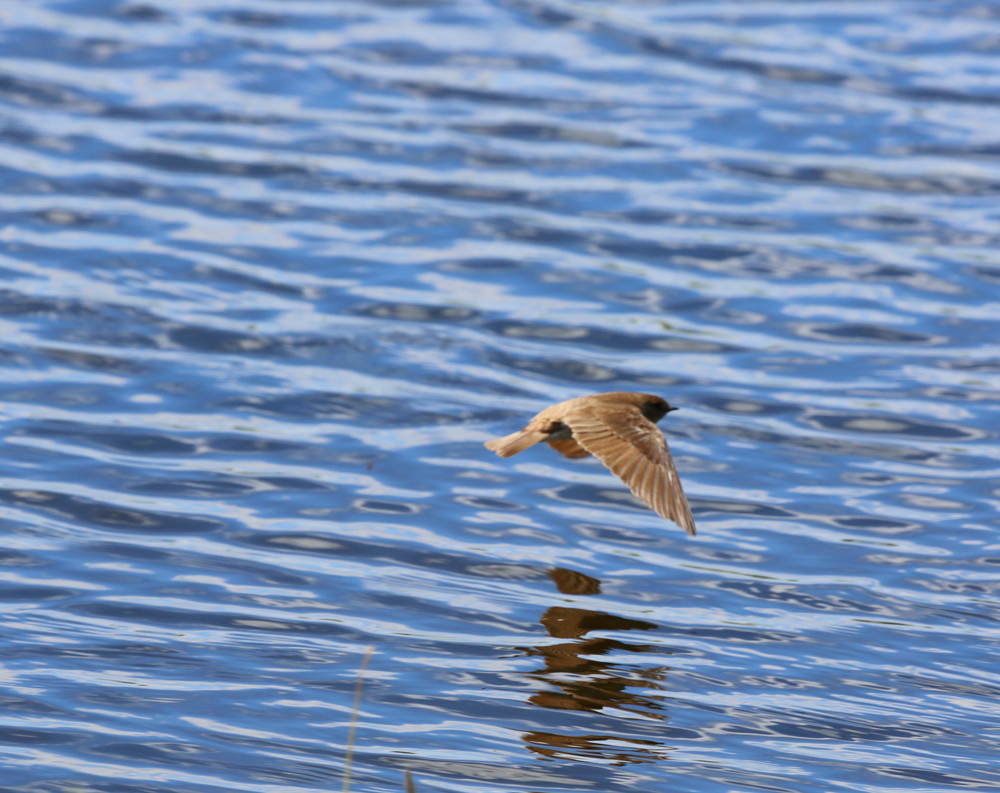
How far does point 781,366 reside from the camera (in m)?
9.32

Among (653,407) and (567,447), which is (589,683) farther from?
(567,447)

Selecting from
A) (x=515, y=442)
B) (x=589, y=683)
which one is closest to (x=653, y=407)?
(x=515, y=442)

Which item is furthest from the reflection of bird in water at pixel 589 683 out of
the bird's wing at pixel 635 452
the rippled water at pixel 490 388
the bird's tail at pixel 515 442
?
A: the bird's tail at pixel 515 442

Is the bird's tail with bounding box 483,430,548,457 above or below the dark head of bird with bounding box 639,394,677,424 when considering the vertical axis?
below

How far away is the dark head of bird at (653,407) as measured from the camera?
7.07m

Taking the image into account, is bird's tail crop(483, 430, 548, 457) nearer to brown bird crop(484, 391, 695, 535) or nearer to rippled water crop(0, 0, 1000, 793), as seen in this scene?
brown bird crop(484, 391, 695, 535)

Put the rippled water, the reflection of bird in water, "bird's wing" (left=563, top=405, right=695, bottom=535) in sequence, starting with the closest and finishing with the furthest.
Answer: the reflection of bird in water
the rippled water
"bird's wing" (left=563, top=405, right=695, bottom=535)

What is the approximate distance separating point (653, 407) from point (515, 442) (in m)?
0.75

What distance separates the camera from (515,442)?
6.80m

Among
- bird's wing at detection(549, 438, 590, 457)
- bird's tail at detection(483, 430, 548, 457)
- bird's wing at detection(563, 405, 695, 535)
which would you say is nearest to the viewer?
bird's wing at detection(563, 405, 695, 535)

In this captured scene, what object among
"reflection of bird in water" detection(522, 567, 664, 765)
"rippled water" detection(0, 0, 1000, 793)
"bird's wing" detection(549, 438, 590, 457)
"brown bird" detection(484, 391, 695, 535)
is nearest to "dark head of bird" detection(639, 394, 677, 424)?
"brown bird" detection(484, 391, 695, 535)

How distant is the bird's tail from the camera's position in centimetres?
677

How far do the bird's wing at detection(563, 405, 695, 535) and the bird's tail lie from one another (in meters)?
0.15

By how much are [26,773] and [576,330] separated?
5499 millimetres
